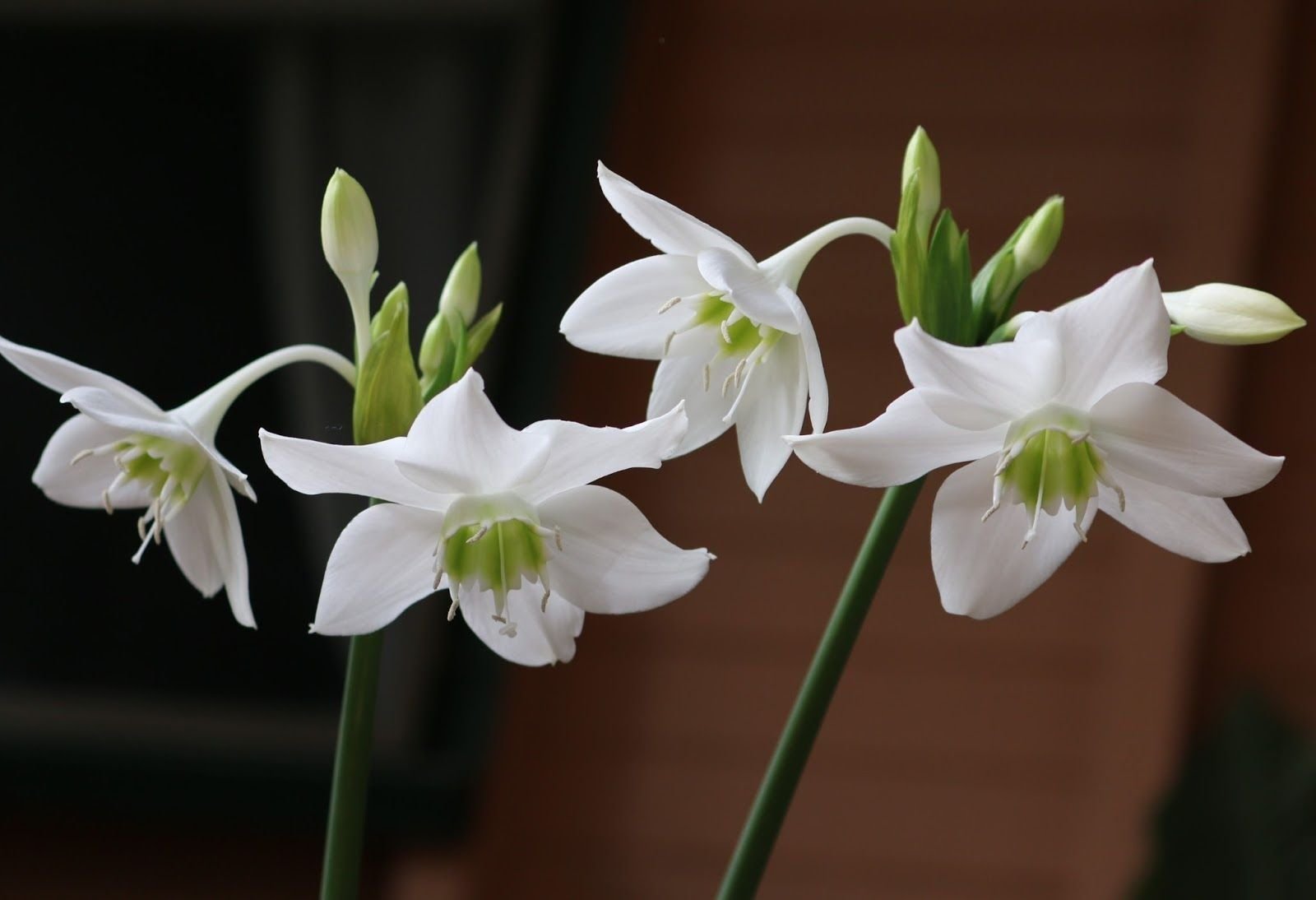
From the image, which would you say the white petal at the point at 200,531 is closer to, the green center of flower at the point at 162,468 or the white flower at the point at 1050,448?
the green center of flower at the point at 162,468

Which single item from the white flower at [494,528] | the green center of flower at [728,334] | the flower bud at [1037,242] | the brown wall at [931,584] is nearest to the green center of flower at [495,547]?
the white flower at [494,528]

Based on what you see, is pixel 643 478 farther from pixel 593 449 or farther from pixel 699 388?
pixel 593 449

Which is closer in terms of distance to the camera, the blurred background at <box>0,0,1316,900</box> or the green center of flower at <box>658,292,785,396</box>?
the green center of flower at <box>658,292,785,396</box>

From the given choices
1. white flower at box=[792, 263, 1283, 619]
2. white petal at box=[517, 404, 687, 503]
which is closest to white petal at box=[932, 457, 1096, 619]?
white flower at box=[792, 263, 1283, 619]

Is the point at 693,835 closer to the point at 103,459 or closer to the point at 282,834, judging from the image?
the point at 282,834

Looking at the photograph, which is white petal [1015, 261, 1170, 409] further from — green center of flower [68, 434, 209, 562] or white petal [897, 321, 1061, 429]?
green center of flower [68, 434, 209, 562]

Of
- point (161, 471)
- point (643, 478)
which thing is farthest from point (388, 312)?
point (643, 478)
